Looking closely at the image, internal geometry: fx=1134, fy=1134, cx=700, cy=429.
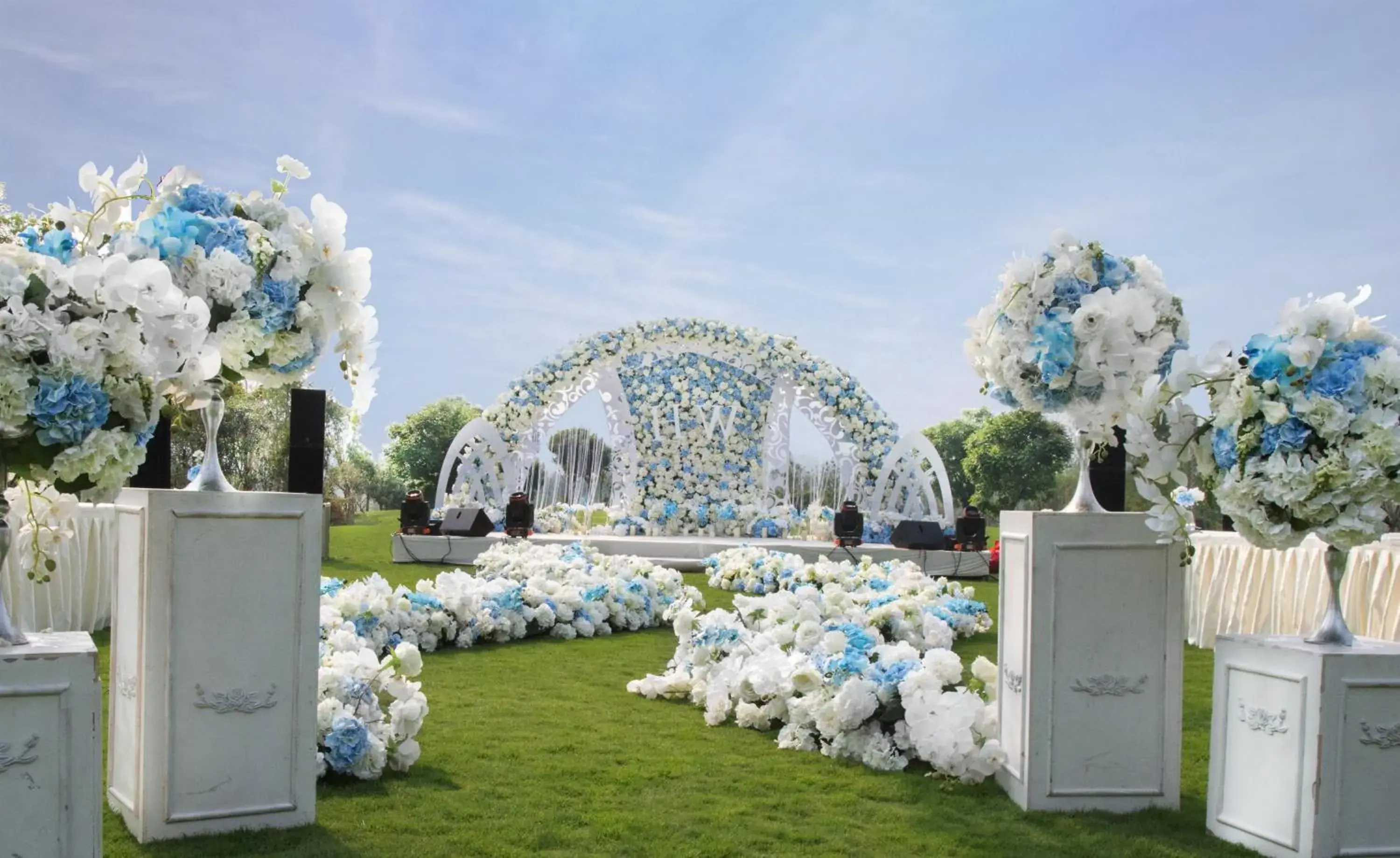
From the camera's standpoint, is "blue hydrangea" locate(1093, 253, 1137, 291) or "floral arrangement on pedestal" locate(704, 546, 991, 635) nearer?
"blue hydrangea" locate(1093, 253, 1137, 291)

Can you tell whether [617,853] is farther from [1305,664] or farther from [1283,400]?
[1283,400]

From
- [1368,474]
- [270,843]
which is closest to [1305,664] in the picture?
[1368,474]

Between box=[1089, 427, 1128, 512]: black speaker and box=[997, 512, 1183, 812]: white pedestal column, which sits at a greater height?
box=[1089, 427, 1128, 512]: black speaker

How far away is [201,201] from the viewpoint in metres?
3.07

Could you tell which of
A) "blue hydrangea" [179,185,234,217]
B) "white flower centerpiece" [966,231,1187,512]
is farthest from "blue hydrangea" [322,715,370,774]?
"white flower centerpiece" [966,231,1187,512]

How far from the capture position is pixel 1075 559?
11.6ft

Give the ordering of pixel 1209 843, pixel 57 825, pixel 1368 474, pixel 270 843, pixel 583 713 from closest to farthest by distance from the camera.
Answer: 1. pixel 57 825
2. pixel 1368 474
3. pixel 270 843
4. pixel 1209 843
5. pixel 583 713

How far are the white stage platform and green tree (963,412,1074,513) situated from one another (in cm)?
2430

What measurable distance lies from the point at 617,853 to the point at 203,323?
1.82 metres

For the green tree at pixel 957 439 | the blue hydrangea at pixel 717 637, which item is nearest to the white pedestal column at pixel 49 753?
the blue hydrangea at pixel 717 637

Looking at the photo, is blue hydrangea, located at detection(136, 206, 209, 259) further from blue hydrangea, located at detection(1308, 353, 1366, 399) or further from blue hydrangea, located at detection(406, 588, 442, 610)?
blue hydrangea, located at detection(406, 588, 442, 610)

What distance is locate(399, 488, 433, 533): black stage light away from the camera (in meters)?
13.3

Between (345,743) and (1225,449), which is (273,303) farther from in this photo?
(1225,449)

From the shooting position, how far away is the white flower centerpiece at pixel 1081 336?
3418 millimetres
